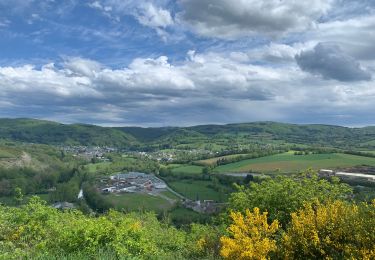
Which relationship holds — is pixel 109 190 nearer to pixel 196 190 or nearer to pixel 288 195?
pixel 196 190

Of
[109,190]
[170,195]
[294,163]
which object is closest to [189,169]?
[170,195]

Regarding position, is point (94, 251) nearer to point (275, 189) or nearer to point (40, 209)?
point (40, 209)

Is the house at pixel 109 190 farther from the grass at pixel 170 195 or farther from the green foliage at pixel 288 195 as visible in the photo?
the green foliage at pixel 288 195

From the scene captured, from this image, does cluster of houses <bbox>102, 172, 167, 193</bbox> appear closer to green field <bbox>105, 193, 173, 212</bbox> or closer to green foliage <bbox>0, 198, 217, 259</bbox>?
green field <bbox>105, 193, 173, 212</bbox>

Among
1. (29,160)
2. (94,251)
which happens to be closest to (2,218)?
(94,251)

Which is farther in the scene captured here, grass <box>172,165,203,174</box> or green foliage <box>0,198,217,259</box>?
grass <box>172,165,203,174</box>

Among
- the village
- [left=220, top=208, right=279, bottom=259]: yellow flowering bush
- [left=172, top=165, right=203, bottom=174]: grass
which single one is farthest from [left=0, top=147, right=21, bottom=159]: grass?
[left=220, top=208, right=279, bottom=259]: yellow flowering bush

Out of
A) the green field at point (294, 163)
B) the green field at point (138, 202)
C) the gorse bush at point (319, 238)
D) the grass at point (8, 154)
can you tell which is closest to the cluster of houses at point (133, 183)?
the green field at point (138, 202)
